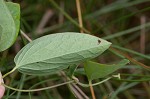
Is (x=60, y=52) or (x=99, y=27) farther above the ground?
(x=60, y=52)

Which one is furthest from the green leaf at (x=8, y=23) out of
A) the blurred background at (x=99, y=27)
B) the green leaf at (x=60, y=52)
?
the blurred background at (x=99, y=27)

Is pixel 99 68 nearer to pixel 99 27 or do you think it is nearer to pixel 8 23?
pixel 8 23

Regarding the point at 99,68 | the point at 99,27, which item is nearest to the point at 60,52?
the point at 99,68

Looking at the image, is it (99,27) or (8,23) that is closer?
(8,23)

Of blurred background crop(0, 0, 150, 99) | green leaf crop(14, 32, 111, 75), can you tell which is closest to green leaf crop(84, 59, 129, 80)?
green leaf crop(14, 32, 111, 75)

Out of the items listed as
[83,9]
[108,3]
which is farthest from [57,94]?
[108,3]

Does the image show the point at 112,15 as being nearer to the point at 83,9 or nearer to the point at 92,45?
the point at 83,9

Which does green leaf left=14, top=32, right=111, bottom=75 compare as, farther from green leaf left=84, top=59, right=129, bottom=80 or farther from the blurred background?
the blurred background
